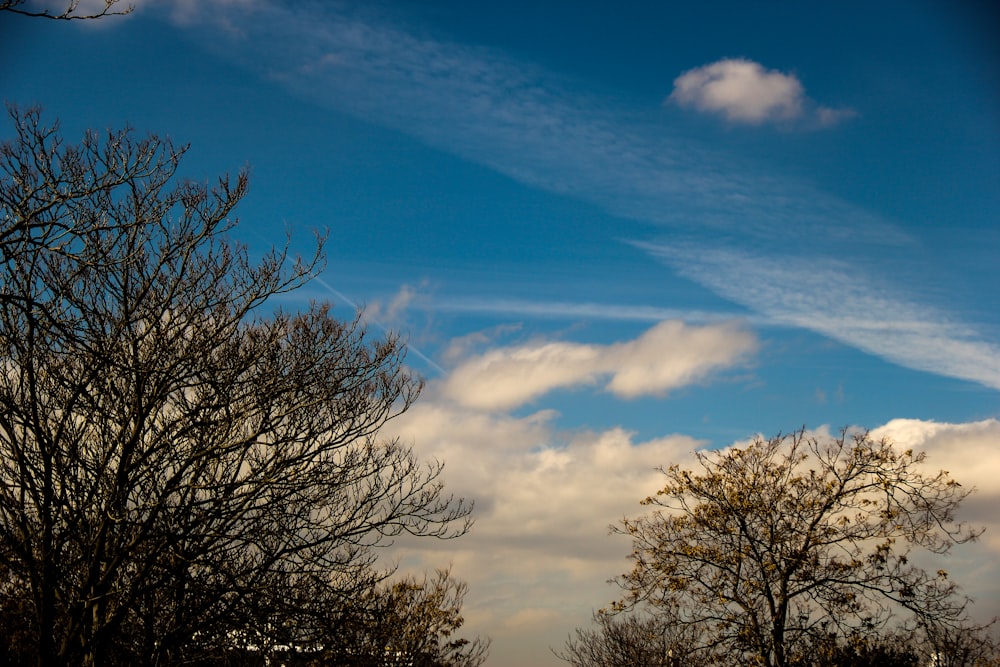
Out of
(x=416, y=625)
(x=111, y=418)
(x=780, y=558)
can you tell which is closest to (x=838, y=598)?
(x=780, y=558)

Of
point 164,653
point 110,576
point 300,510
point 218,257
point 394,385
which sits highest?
point 218,257

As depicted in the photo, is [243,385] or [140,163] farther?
[243,385]

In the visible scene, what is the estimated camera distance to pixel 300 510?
14.1 metres

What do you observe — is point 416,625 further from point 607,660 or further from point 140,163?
point 140,163

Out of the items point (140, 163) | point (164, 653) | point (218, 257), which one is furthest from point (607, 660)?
point (140, 163)

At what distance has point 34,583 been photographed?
10922 millimetres

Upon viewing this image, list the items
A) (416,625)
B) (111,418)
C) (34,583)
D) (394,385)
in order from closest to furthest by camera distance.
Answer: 1. (34,583)
2. (111,418)
3. (394,385)
4. (416,625)

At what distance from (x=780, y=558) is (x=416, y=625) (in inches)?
422

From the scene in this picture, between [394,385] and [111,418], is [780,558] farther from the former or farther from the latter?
[111,418]

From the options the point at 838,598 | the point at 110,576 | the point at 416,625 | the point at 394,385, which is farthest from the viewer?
the point at 416,625

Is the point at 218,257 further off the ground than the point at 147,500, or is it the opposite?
the point at 218,257

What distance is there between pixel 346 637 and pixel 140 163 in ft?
26.1

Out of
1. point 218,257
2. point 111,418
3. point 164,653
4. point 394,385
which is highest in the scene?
point 218,257

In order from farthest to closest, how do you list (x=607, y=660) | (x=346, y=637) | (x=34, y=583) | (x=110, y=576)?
(x=607, y=660)
(x=346, y=637)
(x=110, y=576)
(x=34, y=583)
